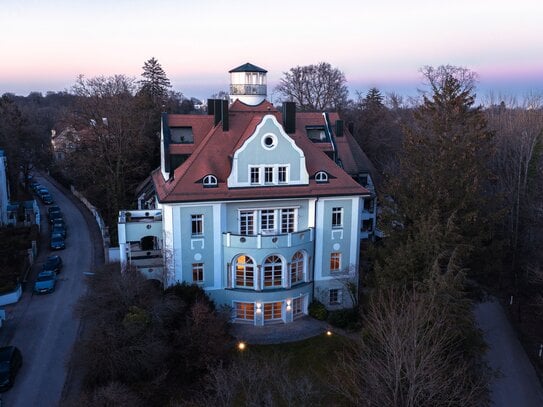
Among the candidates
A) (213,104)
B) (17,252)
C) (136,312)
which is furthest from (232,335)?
(17,252)

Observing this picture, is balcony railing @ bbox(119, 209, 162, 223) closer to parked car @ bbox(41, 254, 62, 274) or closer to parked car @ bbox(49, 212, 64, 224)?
parked car @ bbox(41, 254, 62, 274)

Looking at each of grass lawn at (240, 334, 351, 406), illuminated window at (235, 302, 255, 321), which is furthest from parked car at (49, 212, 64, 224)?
grass lawn at (240, 334, 351, 406)

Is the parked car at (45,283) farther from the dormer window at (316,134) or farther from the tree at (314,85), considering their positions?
the tree at (314,85)

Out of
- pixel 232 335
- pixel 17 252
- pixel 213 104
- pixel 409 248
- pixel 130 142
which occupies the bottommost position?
pixel 232 335

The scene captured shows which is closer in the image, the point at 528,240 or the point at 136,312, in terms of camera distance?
the point at 136,312

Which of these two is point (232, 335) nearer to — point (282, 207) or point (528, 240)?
point (282, 207)

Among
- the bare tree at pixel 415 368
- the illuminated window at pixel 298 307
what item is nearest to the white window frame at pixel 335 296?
the illuminated window at pixel 298 307

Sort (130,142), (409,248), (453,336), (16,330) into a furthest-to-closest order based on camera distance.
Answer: (130,142) < (16,330) < (409,248) < (453,336)
